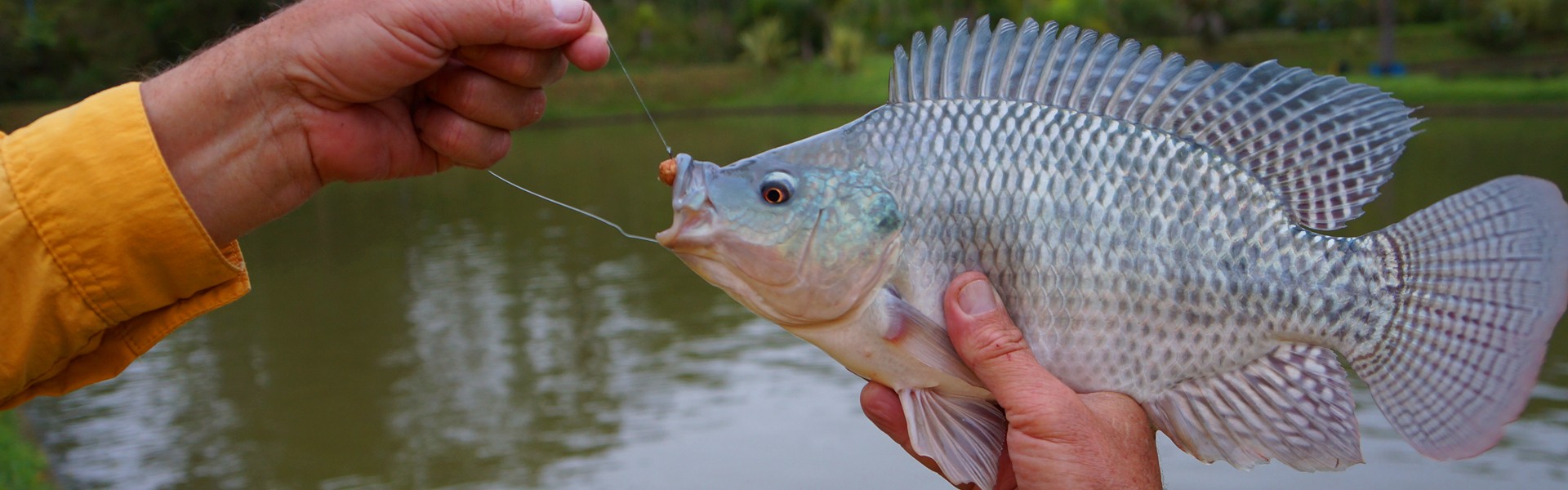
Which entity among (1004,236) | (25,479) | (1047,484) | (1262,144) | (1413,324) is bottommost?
(25,479)

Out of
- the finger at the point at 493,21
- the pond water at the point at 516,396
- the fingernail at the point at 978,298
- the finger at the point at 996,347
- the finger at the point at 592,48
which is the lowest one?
the pond water at the point at 516,396

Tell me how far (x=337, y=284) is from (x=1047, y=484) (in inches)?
466

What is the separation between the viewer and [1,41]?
25078 millimetres

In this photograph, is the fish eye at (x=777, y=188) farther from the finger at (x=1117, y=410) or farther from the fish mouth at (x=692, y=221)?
the finger at (x=1117, y=410)

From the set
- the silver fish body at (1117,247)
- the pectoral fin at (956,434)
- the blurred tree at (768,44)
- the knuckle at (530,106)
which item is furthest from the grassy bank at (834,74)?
the silver fish body at (1117,247)

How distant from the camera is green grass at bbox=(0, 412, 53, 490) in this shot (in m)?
5.39

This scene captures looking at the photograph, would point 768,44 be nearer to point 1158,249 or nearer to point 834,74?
point 834,74

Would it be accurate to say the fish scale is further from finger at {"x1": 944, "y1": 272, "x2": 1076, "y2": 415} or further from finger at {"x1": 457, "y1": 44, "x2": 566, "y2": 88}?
finger at {"x1": 457, "y1": 44, "x2": 566, "y2": 88}

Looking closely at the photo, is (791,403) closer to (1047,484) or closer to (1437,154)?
(1047,484)

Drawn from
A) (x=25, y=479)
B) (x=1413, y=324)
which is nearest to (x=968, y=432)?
(x=1413, y=324)

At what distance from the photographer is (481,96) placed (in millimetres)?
2359

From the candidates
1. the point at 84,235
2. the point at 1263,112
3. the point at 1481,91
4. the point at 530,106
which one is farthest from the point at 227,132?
the point at 1481,91

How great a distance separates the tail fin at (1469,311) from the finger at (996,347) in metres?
0.48

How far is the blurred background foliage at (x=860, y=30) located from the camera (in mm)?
33562
